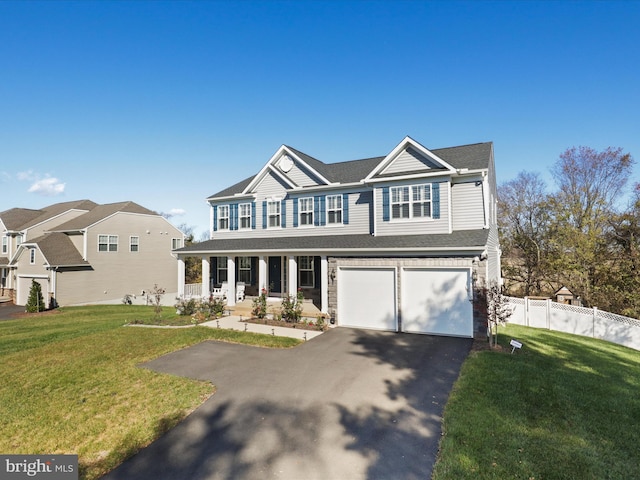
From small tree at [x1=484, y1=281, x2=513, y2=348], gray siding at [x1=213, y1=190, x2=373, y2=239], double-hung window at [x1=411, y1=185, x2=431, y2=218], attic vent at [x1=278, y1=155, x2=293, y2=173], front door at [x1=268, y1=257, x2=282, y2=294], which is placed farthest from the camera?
front door at [x1=268, y1=257, x2=282, y2=294]

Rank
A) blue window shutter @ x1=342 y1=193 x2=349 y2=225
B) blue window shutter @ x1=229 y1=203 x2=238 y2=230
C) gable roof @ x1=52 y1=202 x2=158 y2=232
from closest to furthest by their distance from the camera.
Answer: blue window shutter @ x1=342 y1=193 x2=349 y2=225, blue window shutter @ x1=229 y1=203 x2=238 y2=230, gable roof @ x1=52 y1=202 x2=158 y2=232

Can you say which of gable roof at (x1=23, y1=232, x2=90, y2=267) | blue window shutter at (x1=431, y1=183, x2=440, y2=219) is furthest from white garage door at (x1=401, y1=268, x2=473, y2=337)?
gable roof at (x1=23, y1=232, x2=90, y2=267)

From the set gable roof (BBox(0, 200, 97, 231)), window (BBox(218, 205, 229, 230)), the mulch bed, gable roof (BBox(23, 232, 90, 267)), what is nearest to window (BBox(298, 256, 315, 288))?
the mulch bed

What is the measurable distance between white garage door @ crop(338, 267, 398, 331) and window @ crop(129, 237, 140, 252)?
21.9 meters

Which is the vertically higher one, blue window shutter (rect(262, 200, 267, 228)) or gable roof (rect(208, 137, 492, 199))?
gable roof (rect(208, 137, 492, 199))

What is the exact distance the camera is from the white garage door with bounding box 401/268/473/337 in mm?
11852

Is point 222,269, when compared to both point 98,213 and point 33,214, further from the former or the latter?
point 33,214

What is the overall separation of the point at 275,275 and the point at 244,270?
2.33m

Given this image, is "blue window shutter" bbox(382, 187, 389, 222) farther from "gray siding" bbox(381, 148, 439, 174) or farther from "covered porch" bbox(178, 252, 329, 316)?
"covered porch" bbox(178, 252, 329, 316)

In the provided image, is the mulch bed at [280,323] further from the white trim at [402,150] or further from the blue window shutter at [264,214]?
the white trim at [402,150]

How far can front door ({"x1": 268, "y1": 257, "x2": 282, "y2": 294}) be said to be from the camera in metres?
18.6

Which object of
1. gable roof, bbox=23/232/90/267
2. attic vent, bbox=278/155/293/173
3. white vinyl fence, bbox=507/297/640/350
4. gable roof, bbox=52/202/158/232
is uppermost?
attic vent, bbox=278/155/293/173

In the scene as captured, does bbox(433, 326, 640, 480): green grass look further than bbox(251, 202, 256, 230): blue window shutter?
No

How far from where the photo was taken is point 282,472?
14.8 feet
